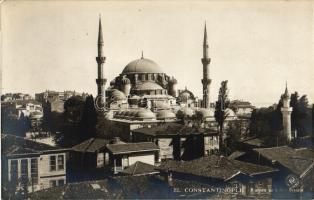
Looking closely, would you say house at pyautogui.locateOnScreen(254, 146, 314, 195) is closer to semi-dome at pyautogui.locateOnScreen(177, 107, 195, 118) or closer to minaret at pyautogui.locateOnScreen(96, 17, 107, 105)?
minaret at pyautogui.locateOnScreen(96, 17, 107, 105)

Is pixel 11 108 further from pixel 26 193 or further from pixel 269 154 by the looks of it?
pixel 269 154

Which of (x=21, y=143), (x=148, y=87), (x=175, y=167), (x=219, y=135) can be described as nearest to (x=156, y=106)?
(x=148, y=87)

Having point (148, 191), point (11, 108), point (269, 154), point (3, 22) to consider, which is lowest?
point (148, 191)

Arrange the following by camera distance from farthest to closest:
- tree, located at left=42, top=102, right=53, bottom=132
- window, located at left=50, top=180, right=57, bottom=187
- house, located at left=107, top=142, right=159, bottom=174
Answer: tree, located at left=42, top=102, right=53, bottom=132
house, located at left=107, top=142, right=159, bottom=174
window, located at left=50, top=180, right=57, bottom=187

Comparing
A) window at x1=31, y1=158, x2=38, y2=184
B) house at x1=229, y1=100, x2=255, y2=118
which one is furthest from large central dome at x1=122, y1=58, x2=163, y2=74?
window at x1=31, y1=158, x2=38, y2=184

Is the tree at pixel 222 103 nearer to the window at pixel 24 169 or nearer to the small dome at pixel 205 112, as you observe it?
the small dome at pixel 205 112

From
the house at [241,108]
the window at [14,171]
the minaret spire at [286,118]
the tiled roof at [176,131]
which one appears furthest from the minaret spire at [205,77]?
the window at [14,171]
